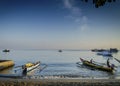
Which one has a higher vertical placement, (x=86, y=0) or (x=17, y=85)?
(x=86, y=0)

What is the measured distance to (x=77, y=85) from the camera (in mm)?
18578

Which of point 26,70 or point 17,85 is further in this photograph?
point 26,70

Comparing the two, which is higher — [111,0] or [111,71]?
[111,0]

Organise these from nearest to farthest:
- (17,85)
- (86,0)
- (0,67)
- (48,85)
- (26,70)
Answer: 1. (86,0)
2. (17,85)
3. (48,85)
4. (26,70)
5. (0,67)

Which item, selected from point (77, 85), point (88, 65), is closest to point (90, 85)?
point (77, 85)

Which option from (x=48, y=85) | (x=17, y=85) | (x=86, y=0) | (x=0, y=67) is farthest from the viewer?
(x=0, y=67)

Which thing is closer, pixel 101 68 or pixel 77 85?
pixel 77 85

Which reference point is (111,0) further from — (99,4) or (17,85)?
(17,85)

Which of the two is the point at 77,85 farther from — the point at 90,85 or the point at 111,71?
the point at 111,71

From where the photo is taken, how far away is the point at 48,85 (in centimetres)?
1828

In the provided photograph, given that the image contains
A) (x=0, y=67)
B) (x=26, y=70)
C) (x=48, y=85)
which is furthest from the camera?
(x=0, y=67)

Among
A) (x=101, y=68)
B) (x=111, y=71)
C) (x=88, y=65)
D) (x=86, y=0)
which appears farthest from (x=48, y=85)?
(x=88, y=65)

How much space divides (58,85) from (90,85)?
2.59 meters

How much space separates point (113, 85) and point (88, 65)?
4457 centimetres
